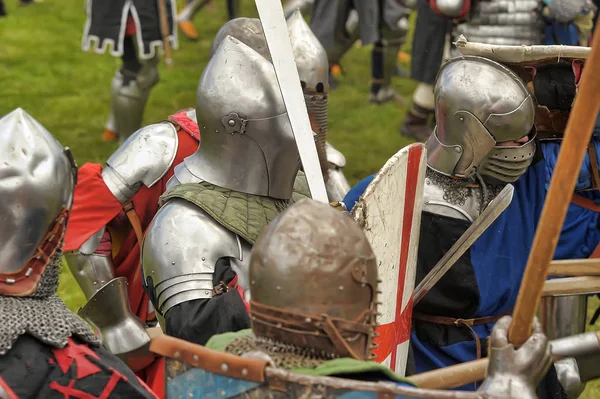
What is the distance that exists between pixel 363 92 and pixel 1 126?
7.26 meters

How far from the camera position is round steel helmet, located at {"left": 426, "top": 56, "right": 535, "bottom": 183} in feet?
11.1

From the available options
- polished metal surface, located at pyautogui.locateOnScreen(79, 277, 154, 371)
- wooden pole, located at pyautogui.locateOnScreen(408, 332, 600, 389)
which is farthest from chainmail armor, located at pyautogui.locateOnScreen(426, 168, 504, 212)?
polished metal surface, located at pyautogui.locateOnScreen(79, 277, 154, 371)

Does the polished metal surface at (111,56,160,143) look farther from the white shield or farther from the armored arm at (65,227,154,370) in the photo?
the white shield

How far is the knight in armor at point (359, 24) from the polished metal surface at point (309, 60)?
405 cm

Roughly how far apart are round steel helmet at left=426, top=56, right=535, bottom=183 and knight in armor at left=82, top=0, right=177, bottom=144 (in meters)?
3.95

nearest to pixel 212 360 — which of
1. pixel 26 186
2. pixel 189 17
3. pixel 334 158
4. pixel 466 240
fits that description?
pixel 26 186

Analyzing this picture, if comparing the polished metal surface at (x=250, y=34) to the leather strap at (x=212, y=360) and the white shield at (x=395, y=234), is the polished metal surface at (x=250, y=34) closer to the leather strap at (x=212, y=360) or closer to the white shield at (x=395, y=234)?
the white shield at (x=395, y=234)

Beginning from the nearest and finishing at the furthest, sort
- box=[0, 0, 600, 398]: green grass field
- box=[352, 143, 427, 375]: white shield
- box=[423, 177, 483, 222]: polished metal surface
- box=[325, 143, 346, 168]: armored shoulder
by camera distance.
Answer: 1. box=[352, 143, 427, 375]: white shield
2. box=[423, 177, 483, 222]: polished metal surface
3. box=[325, 143, 346, 168]: armored shoulder
4. box=[0, 0, 600, 398]: green grass field

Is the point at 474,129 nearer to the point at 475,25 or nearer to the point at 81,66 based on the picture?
the point at 475,25

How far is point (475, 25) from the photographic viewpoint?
22.1 ft

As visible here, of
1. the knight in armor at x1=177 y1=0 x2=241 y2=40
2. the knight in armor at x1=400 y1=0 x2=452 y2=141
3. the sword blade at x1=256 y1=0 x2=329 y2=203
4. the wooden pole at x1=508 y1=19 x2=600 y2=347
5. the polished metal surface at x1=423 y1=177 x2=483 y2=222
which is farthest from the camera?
the knight in armor at x1=177 y1=0 x2=241 y2=40

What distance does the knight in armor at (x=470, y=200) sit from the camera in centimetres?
336

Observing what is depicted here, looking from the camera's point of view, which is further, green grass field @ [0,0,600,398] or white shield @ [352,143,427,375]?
green grass field @ [0,0,600,398]

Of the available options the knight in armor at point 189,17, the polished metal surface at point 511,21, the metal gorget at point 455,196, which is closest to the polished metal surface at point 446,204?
the metal gorget at point 455,196
